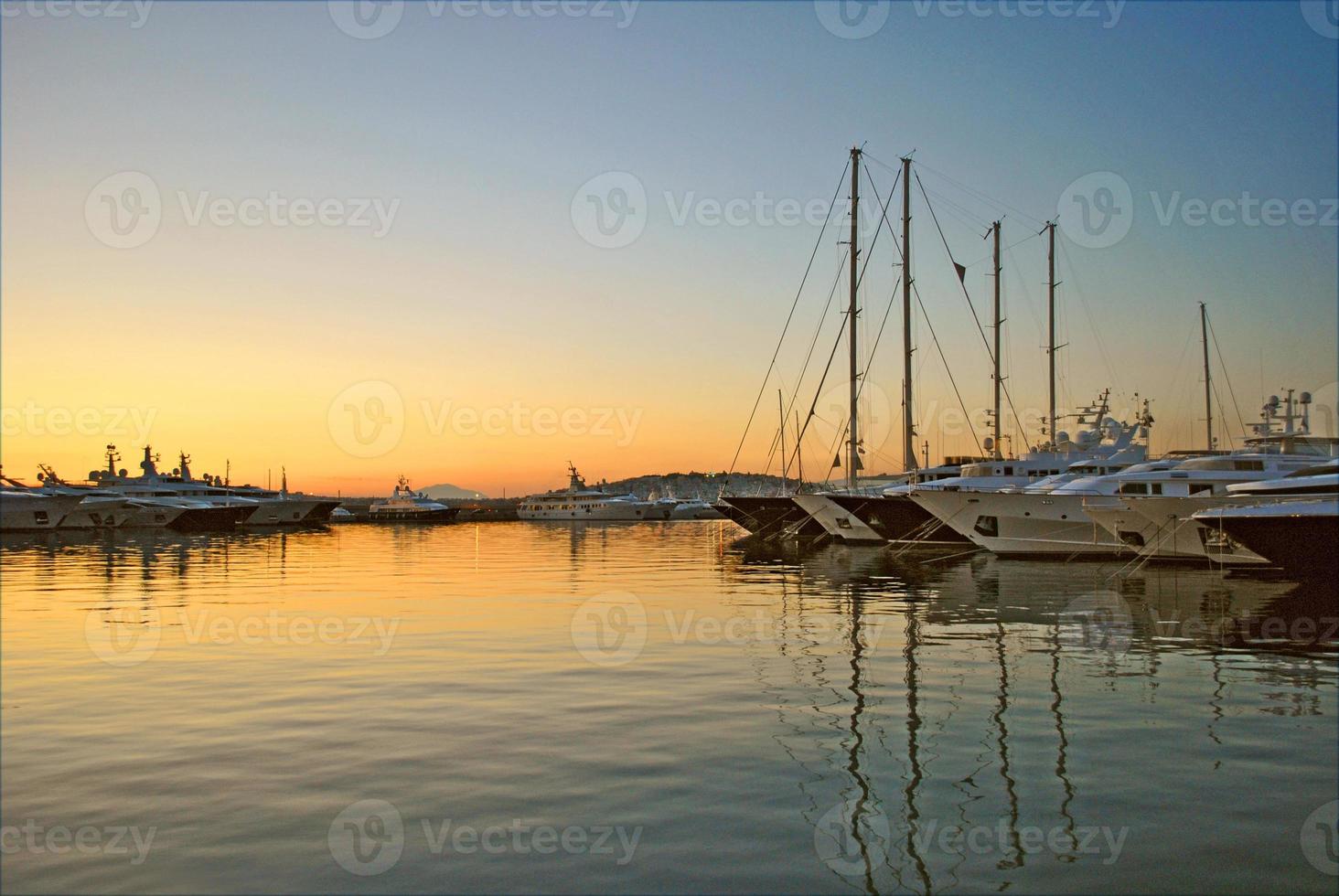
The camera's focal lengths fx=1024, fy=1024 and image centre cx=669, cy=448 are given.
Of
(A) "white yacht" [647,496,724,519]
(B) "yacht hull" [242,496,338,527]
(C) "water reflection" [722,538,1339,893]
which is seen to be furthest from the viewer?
(A) "white yacht" [647,496,724,519]

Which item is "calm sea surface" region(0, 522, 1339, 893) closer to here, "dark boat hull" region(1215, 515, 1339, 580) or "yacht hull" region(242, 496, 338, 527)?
"dark boat hull" region(1215, 515, 1339, 580)

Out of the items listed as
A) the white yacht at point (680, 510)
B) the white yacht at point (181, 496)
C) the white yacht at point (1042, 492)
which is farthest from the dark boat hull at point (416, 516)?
the white yacht at point (1042, 492)

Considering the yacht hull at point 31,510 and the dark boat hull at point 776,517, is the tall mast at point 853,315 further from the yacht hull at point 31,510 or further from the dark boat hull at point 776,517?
the yacht hull at point 31,510

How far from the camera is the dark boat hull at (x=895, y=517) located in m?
51.8

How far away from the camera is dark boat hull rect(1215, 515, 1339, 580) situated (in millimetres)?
29209

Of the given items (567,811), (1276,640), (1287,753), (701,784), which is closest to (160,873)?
(567,811)

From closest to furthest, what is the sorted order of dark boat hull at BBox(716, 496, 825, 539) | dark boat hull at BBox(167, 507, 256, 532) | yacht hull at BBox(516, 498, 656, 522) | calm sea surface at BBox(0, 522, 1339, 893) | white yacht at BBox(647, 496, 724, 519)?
calm sea surface at BBox(0, 522, 1339, 893) < dark boat hull at BBox(716, 496, 825, 539) < dark boat hull at BBox(167, 507, 256, 532) < yacht hull at BBox(516, 498, 656, 522) < white yacht at BBox(647, 496, 724, 519)

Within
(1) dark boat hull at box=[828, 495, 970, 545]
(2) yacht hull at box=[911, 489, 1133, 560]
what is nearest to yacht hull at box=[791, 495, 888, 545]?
(1) dark boat hull at box=[828, 495, 970, 545]

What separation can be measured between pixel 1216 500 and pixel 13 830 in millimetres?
37467

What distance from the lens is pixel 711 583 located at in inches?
1358

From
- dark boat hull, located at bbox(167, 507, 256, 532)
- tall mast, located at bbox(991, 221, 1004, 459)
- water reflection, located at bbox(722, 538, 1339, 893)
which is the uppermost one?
tall mast, located at bbox(991, 221, 1004, 459)

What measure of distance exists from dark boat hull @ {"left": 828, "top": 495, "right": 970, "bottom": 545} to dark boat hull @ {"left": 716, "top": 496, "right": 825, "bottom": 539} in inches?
264

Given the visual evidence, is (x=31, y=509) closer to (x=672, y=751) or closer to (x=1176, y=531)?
(x=1176, y=531)

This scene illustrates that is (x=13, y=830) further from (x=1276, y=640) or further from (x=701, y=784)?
(x=1276, y=640)
